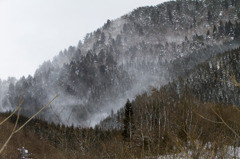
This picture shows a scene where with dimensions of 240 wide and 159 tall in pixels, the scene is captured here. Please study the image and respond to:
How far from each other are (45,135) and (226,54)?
11111 cm

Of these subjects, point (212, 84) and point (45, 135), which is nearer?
point (45, 135)

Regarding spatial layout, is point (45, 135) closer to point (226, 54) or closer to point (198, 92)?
point (198, 92)

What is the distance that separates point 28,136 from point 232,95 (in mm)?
84254

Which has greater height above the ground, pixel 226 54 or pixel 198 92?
pixel 226 54

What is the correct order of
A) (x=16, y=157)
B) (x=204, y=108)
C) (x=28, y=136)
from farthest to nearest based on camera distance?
(x=28, y=136) < (x=204, y=108) < (x=16, y=157)

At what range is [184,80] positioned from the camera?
147625 mm

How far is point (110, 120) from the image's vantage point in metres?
167

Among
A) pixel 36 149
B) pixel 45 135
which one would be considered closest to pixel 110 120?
pixel 45 135

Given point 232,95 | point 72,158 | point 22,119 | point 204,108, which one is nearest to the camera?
point 72,158

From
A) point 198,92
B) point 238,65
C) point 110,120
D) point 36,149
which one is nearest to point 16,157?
point 36,149

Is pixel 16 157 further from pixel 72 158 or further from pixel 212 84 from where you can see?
pixel 212 84

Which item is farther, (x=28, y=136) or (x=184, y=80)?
(x=184, y=80)

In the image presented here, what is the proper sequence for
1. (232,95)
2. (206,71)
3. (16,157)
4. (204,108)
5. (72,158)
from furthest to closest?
1. (206,71)
2. (232,95)
3. (204,108)
4. (16,157)
5. (72,158)

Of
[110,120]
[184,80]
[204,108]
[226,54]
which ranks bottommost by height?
[110,120]
